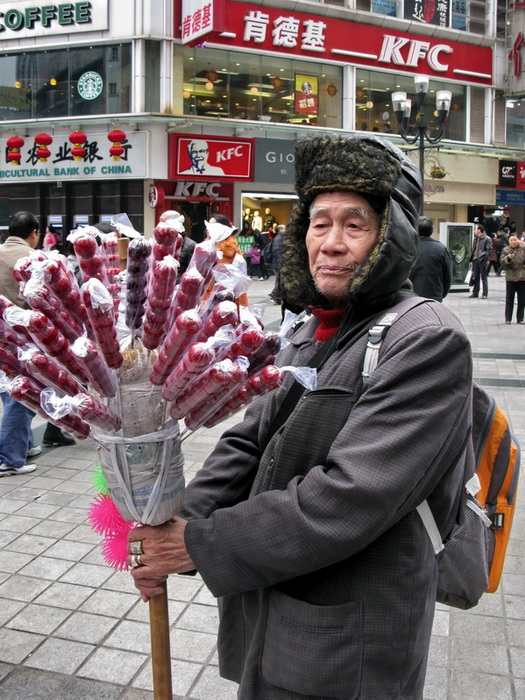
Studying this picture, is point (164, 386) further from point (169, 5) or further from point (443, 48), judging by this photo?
point (443, 48)

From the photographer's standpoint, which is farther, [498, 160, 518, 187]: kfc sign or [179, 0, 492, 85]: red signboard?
[498, 160, 518, 187]: kfc sign

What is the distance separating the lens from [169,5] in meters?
21.2

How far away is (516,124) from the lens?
2933cm

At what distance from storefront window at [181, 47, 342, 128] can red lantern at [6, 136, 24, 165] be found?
5341 mm

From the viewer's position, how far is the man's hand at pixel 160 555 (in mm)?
1613

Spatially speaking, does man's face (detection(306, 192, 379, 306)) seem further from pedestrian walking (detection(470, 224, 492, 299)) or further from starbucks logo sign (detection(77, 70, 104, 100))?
starbucks logo sign (detection(77, 70, 104, 100))

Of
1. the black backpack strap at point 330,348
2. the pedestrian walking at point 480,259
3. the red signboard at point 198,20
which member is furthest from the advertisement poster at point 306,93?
the black backpack strap at point 330,348

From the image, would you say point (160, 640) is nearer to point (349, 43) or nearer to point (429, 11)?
point (349, 43)

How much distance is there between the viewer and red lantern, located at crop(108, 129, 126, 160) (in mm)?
20500

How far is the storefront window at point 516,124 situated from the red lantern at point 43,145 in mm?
18267

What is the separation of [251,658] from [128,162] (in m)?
21.9

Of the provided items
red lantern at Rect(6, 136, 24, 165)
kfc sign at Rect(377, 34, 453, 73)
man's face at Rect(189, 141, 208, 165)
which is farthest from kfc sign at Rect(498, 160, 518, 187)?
red lantern at Rect(6, 136, 24, 165)

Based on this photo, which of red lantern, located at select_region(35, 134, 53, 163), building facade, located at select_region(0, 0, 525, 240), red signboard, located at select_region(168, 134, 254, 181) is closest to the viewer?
red lantern, located at select_region(35, 134, 53, 163)

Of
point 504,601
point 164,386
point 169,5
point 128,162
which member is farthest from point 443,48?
point 164,386
